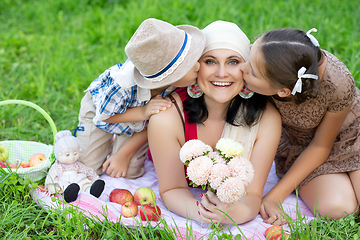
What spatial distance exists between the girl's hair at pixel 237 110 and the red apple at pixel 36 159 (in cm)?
128

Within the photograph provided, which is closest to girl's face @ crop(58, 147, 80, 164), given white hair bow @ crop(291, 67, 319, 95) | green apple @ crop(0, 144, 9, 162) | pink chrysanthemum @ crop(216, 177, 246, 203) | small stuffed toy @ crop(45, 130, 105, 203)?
small stuffed toy @ crop(45, 130, 105, 203)

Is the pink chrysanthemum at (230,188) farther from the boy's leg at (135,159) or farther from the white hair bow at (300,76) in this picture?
the boy's leg at (135,159)

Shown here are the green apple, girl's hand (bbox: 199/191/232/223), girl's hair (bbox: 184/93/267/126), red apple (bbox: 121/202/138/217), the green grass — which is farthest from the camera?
the green grass

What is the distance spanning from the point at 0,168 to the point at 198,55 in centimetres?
167

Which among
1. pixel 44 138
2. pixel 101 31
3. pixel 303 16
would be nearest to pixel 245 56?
pixel 44 138

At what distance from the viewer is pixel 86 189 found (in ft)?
8.72

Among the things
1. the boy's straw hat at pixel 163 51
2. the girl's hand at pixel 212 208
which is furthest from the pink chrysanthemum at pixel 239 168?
the boy's straw hat at pixel 163 51

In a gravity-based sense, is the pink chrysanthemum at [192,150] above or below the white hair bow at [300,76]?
below

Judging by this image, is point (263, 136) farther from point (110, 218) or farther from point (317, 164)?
point (110, 218)

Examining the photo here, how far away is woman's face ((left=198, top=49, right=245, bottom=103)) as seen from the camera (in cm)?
223

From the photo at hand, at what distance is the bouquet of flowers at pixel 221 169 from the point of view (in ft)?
5.45

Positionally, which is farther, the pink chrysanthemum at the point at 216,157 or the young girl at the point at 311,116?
the young girl at the point at 311,116

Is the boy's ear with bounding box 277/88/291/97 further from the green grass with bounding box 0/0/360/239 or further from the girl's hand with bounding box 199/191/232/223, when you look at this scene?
the green grass with bounding box 0/0/360/239

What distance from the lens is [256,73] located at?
213 centimetres
